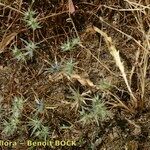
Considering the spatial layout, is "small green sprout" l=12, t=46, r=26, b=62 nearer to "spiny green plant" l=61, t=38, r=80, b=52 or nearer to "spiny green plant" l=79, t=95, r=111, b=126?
"spiny green plant" l=61, t=38, r=80, b=52

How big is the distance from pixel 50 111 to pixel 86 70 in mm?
298

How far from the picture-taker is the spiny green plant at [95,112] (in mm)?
2174

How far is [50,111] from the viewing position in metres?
2.25

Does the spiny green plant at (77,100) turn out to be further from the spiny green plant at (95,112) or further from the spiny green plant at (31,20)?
the spiny green plant at (31,20)

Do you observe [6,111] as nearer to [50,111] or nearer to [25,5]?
[50,111]

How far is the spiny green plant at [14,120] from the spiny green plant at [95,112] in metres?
0.33

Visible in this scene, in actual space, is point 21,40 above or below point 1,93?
above

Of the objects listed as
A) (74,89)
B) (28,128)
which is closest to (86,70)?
(74,89)

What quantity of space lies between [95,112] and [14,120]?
1.40 ft

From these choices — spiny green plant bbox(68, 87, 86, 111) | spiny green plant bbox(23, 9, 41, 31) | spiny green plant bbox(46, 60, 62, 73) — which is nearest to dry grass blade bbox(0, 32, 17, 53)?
spiny green plant bbox(23, 9, 41, 31)

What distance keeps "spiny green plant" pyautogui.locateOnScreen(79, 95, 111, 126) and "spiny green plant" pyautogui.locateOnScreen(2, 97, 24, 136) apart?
33 cm

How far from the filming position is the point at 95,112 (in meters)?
2.17

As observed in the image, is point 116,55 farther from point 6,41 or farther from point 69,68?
point 6,41

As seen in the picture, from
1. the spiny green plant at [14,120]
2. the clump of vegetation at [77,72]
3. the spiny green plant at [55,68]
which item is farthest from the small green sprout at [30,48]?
the spiny green plant at [14,120]
